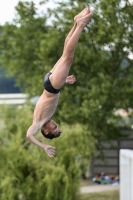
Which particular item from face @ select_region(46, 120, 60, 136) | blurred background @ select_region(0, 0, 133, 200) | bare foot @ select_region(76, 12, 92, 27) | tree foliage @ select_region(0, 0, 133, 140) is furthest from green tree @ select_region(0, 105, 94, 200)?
bare foot @ select_region(76, 12, 92, 27)

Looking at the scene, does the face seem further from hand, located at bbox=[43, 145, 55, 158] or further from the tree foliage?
the tree foliage

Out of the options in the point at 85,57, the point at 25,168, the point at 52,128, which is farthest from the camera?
the point at 85,57

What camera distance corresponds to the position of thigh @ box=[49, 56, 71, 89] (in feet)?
17.7

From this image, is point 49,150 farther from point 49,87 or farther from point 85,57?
point 85,57

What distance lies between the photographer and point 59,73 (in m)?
5.41

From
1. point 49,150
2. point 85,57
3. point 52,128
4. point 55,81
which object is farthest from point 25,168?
point 55,81

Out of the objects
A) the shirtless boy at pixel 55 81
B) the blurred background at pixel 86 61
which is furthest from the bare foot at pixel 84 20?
the blurred background at pixel 86 61

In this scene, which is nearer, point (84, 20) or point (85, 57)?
point (84, 20)

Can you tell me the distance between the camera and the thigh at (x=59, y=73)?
5.39 m

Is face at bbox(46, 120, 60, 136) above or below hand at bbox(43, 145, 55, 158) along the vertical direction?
above

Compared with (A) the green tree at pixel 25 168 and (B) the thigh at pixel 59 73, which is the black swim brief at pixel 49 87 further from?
(A) the green tree at pixel 25 168

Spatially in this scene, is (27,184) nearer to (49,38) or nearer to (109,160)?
(49,38)

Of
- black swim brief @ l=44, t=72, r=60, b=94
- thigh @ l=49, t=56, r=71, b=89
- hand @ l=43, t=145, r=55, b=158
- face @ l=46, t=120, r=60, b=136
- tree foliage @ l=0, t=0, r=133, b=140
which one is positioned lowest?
hand @ l=43, t=145, r=55, b=158

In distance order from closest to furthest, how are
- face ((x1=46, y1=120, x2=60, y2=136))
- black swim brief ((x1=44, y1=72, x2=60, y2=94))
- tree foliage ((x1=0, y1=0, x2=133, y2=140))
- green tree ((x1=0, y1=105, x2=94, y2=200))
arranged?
black swim brief ((x1=44, y1=72, x2=60, y2=94)), face ((x1=46, y1=120, x2=60, y2=136)), green tree ((x1=0, y1=105, x2=94, y2=200)), tree foliage ((x1=0, y1=0, x2=133, y2=140))
